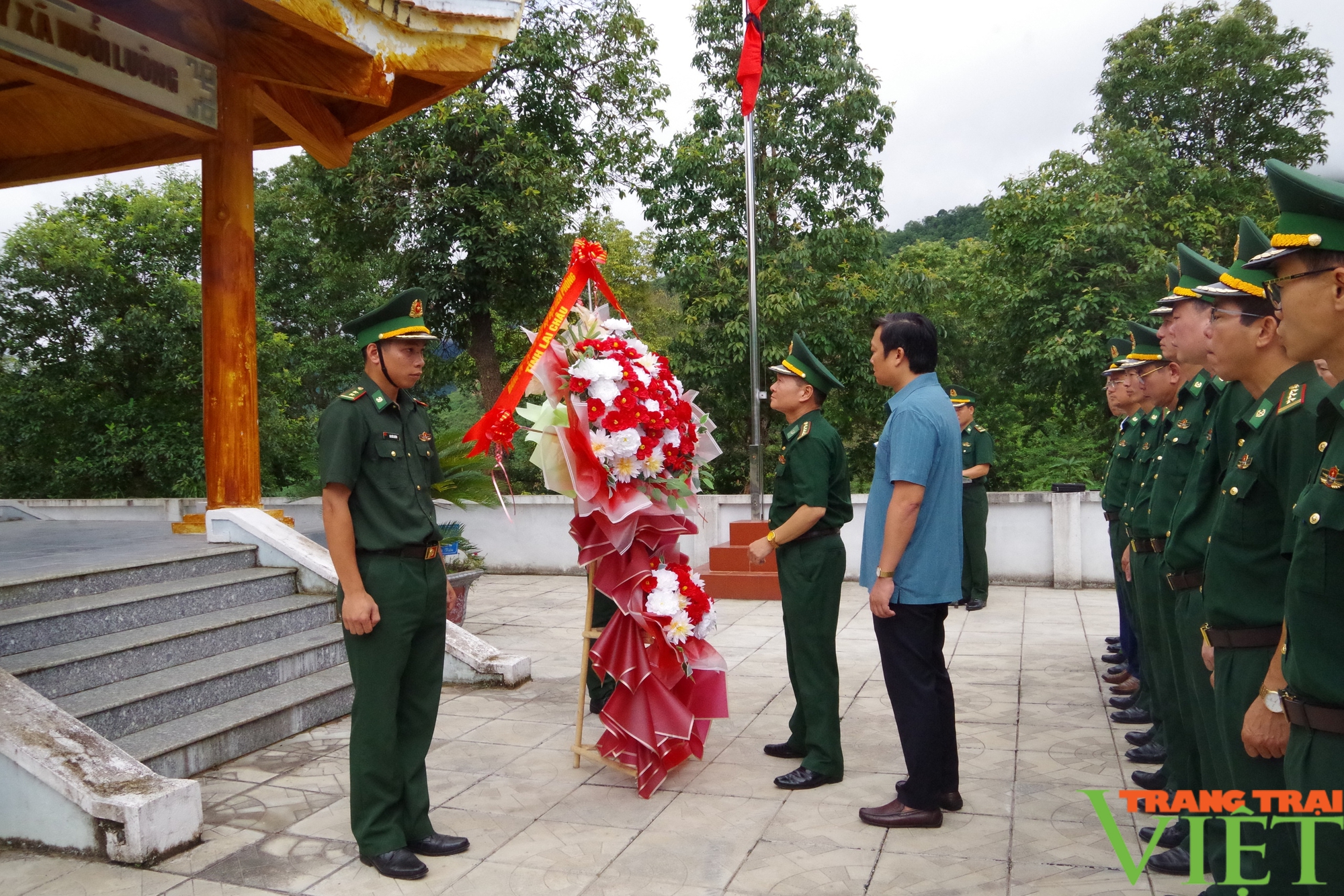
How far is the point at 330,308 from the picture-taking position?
63.0ft

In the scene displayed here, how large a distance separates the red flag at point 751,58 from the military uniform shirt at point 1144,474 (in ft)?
21.8

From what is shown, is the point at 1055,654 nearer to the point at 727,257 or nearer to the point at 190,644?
the point at 190,644

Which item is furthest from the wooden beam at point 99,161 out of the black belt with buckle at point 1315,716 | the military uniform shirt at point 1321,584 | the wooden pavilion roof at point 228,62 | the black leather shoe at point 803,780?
the black belt with buckle at point 1315,716

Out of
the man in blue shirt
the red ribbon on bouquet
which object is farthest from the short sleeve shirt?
the red ribbon on bouquet

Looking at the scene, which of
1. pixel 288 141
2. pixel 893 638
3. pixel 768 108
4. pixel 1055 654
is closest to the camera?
pixel 893 638

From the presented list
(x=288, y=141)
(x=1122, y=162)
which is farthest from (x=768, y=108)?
(x=288, y=141)

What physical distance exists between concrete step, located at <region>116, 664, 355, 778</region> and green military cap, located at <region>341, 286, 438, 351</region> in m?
2.07

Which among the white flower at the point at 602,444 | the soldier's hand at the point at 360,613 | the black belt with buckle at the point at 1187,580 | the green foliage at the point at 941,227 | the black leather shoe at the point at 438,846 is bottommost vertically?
the black leather shoe at the point at 438,846

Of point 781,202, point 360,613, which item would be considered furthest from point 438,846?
point 781,202

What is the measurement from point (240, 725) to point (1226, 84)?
18.7 meters

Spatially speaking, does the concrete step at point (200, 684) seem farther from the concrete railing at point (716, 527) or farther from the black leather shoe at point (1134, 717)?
the black leather shoe at point (1134, 717)

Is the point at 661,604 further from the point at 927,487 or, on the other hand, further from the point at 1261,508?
the point at 1261,508

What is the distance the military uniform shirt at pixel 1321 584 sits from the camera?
1.82 metres

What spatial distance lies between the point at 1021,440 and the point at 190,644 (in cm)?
1400
